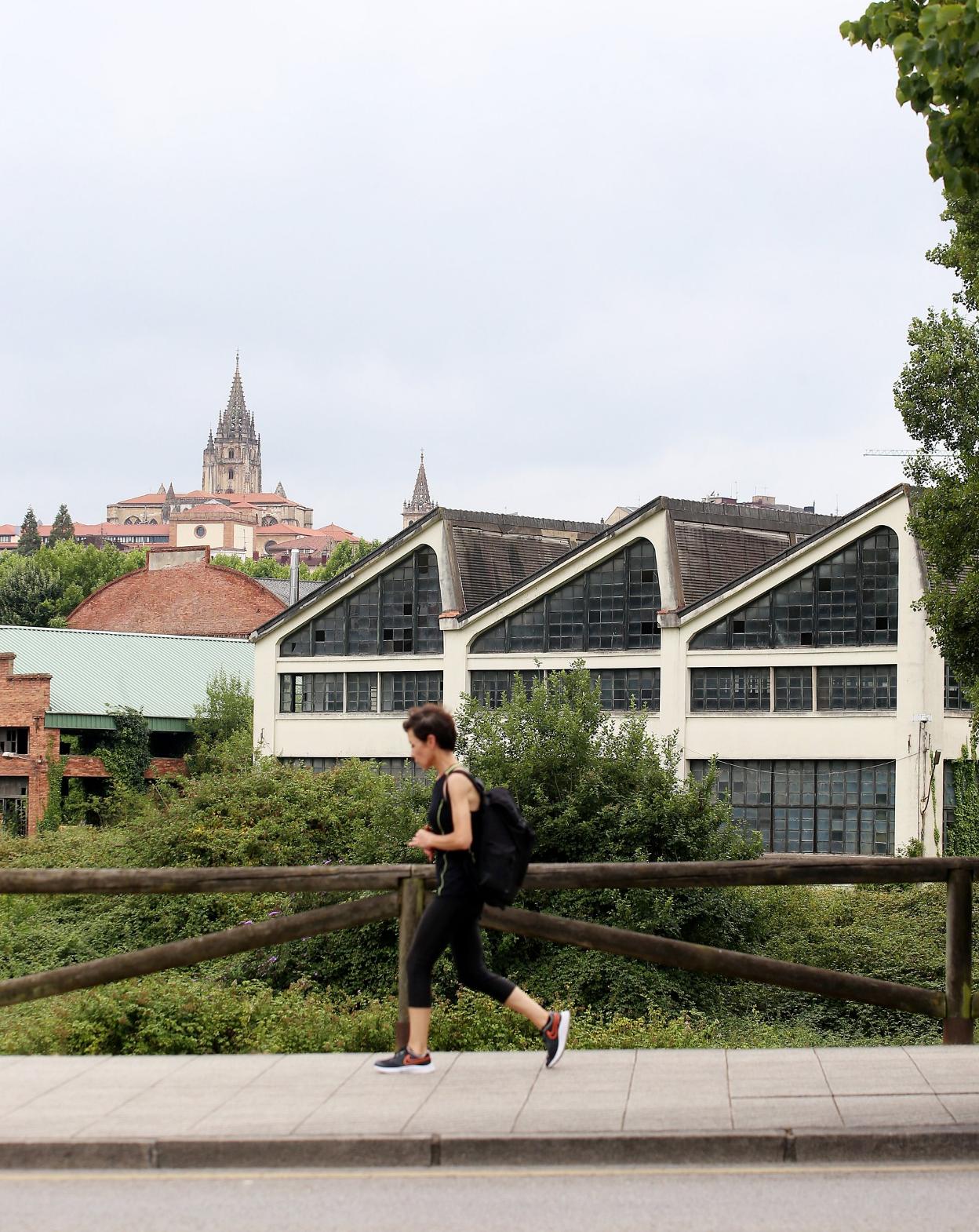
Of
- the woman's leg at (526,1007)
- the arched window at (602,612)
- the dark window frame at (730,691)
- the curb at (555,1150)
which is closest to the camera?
the curb at (555,1150)

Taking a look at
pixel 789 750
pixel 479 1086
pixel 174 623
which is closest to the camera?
pixel 479 1086

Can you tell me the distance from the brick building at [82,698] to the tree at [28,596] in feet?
107

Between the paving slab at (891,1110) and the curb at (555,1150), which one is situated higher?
the paving slab at (891,1110)

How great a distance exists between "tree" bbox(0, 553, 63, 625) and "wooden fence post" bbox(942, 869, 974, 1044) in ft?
332

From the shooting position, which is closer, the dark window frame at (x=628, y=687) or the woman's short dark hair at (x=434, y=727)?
the woman's short dark hair at (x=434, y=727)

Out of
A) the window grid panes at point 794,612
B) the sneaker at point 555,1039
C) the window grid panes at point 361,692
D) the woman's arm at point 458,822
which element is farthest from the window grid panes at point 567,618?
the woman's arm at point 458,822

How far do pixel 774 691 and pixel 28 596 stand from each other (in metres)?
68.4

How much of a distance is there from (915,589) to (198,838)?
958 inches

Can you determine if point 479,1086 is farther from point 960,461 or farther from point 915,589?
point 915,589

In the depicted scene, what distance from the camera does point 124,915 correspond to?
35562mm

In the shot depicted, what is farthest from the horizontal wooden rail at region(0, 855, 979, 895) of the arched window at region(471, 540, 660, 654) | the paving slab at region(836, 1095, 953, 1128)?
the arched window at region(471, 540, 660, 654)

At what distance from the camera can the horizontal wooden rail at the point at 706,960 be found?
8914mm

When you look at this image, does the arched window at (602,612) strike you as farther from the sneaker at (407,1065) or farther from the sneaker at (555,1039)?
the sneaker at (407,1065)

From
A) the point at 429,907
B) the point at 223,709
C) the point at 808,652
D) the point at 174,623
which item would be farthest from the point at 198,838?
the point at 174,623
